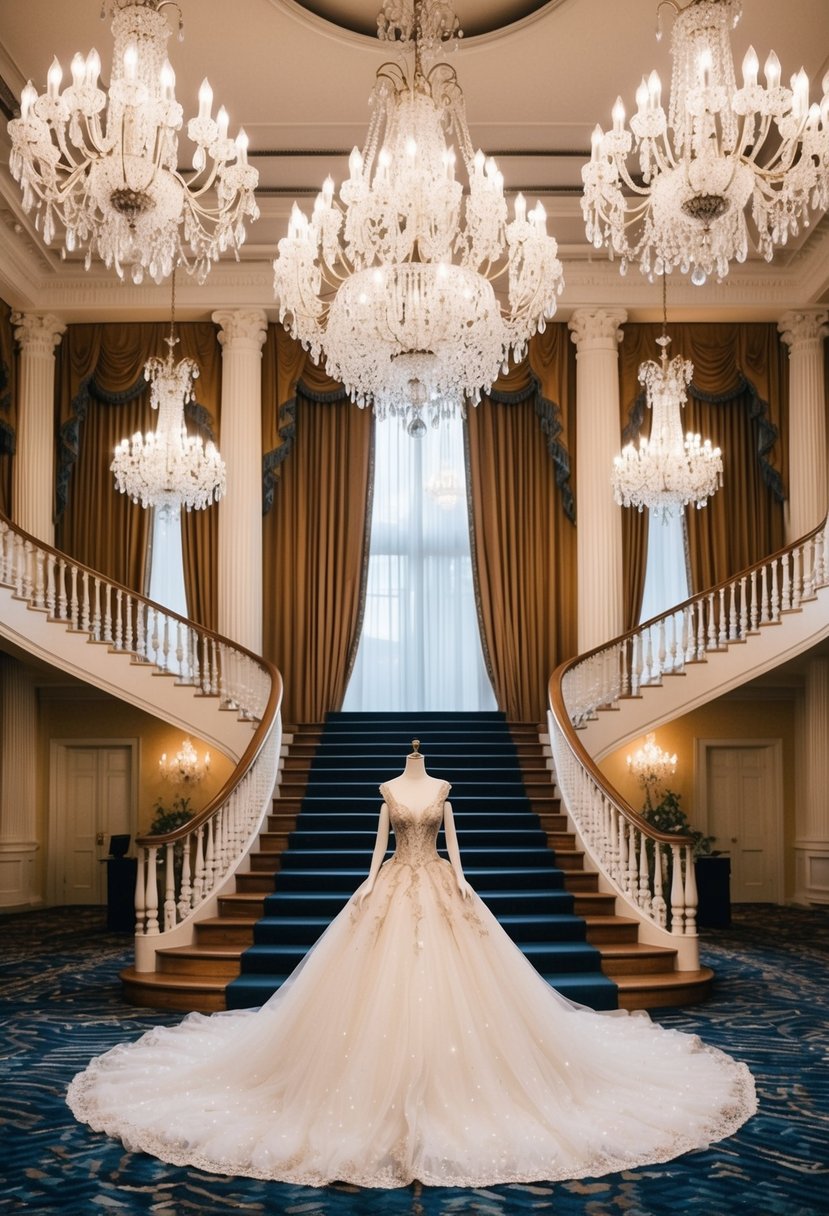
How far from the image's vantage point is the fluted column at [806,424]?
42.1 feet

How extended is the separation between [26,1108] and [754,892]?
967cm

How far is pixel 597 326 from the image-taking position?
1320cm

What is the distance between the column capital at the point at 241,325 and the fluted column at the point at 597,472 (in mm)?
3526

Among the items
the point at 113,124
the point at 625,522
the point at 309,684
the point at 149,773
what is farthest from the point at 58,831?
the point at 113,124

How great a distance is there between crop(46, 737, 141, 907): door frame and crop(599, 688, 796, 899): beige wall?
5.85 meters

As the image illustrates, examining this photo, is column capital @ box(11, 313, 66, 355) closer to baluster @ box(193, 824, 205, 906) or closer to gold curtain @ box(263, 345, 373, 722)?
gold curtain @ box(263, 345, 373, 722)

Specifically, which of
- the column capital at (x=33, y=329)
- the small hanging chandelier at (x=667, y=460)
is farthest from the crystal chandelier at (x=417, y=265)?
the column capital at (x=33, y=329)

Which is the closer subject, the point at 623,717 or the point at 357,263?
the point at 357,263

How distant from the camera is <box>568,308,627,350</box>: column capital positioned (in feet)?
43.2

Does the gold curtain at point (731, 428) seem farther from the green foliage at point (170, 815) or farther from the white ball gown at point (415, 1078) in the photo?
the white ball gown at point (415, 1078)

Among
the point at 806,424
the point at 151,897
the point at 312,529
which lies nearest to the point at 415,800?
the point at 151,897

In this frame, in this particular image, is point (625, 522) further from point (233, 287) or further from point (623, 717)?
point (233, 287)

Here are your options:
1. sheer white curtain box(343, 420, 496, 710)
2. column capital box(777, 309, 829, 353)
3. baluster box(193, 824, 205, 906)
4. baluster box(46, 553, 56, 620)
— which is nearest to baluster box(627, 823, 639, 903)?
baluster box(193, 824, 205, 906)

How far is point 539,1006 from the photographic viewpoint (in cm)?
522
